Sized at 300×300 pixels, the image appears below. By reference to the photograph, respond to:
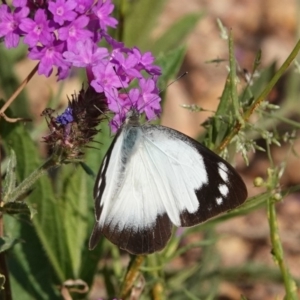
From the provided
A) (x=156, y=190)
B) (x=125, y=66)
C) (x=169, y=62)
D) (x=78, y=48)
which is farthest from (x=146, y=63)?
(x=169, y=62)

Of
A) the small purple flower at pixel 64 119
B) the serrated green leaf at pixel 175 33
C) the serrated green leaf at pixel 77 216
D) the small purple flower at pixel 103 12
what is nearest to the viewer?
the small purple flower at pixel 64 119

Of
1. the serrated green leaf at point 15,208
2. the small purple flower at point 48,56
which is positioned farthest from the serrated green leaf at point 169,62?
the serrated green leaf at point 15,208

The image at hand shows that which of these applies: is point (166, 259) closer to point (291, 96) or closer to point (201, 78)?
point (291, 96)

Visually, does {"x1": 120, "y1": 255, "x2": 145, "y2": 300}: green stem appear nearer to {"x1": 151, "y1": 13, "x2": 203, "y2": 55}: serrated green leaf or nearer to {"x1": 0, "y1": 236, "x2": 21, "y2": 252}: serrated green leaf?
{"x1": 0, "y1": 236, "x2": 21, "y2": 252}: serrated green leaf

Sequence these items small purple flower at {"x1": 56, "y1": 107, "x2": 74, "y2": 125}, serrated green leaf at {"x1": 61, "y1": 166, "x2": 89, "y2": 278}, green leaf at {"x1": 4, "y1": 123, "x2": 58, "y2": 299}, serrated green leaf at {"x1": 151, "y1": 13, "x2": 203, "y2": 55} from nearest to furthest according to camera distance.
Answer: small purple flower at {"x1": 56, "y1": 107, "x2": 74, "y2": 125} → green leaf at {"x1": 4, "y1": 123, "x2": 58, "y2": 299} → serrated green leaf at {"x1": 61, "y1": 166, "x2": 89, "y2": 278} → serrated green leaf at {"x1": 151, "y1": 13, "x2": 203, "y2": 55}

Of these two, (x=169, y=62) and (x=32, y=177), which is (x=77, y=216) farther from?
(x=32, y=177)

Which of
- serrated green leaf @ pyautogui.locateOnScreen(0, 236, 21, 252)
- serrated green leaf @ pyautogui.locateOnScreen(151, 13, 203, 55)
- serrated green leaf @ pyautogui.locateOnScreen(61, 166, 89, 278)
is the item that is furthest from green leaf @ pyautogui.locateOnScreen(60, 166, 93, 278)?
serrated green leaf @ pyautogui.locateOnScreen(151, 13, 203, 55)

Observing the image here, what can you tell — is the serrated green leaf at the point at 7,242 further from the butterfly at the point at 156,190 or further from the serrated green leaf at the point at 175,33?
the serrated green leaf at the point at 175,33
